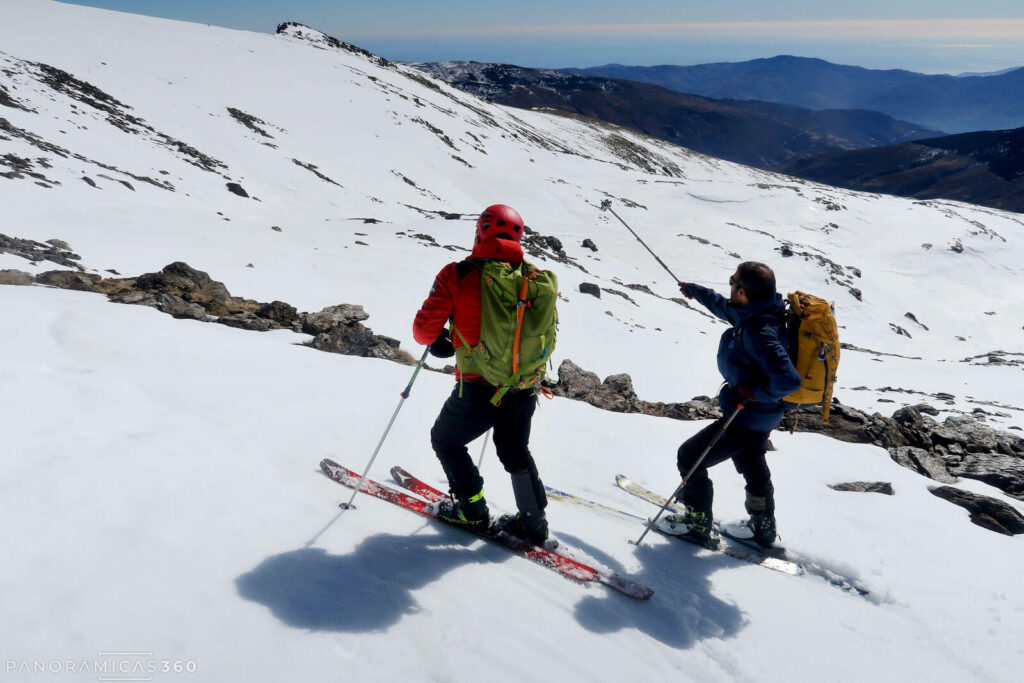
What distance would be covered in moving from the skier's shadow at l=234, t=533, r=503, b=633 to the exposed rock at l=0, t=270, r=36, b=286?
888cm

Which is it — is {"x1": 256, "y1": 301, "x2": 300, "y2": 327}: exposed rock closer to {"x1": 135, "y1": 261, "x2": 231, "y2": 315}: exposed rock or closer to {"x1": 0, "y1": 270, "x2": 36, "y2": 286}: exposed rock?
{"x1": 135, "y1": 261, "x2": 231, "y2": 315}: exposed rock

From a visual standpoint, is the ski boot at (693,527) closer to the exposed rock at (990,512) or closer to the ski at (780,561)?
the ski at (780,561)

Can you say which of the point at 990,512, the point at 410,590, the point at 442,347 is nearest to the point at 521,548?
the point at 410,590

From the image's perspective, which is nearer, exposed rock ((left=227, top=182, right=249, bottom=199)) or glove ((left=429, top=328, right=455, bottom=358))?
glove ((left=429, top=328, right=455, bottom=358))

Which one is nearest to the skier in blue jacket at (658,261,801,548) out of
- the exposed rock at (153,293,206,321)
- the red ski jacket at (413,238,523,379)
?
the red ski jacket at (413,238,523,379)

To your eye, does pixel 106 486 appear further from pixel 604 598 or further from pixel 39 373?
pixel 604 598

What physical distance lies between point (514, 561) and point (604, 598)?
0.72 m

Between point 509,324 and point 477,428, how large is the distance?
0.86 m

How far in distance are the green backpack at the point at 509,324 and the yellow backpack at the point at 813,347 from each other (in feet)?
6.93

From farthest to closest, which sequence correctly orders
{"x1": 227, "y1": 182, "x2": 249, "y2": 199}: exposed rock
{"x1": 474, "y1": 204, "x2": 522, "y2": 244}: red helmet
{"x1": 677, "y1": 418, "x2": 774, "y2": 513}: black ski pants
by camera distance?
{"x1": 227, "y1": 182, "x2": 249, "y2": 199}: exposed rock < {"x1": 677, "y1": 418, "x2": 774, "y2": 513}: black ski pants < {"x1": 474, "y1": 204, "x2": 522, "y2": 244}: red helmet

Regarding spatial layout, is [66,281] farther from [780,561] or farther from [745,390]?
[780,561]

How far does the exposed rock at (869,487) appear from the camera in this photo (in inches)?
259

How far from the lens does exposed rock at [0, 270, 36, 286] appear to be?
9.02 metres

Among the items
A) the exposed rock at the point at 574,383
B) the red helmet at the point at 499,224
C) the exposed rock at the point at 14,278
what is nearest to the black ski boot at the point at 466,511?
the red helmet at the point at 499,224
